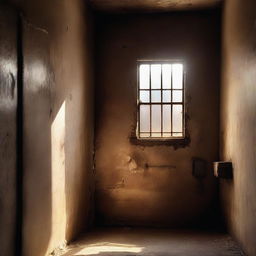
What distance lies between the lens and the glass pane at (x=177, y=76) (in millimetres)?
5660

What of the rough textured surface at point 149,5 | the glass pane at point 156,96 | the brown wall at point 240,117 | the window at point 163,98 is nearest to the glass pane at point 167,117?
the window at point 163,98

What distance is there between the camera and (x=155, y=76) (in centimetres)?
568

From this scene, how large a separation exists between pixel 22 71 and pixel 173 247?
2568 mm

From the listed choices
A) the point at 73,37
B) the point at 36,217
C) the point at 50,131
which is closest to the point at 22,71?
the point at 50,131

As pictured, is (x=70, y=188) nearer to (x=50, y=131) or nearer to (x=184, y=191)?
(x=50, y=131)

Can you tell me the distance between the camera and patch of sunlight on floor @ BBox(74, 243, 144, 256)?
13.5 feet

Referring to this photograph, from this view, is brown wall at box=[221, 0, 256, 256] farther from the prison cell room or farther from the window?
the window

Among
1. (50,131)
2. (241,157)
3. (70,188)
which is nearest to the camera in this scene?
(50,131)

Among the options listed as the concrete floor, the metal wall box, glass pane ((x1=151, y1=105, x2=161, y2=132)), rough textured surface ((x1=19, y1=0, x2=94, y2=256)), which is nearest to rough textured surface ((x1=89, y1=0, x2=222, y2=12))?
rough textured surface ((x1=19, y1=0, x2=94, y2=256))

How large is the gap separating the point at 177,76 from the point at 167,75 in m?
0.15

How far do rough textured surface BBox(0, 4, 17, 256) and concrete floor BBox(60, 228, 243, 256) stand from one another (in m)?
1.35

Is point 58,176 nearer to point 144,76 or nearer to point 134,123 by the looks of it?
point 134,123

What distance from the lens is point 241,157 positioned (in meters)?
4.07

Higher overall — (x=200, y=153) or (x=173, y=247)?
(x=200, y=153)
